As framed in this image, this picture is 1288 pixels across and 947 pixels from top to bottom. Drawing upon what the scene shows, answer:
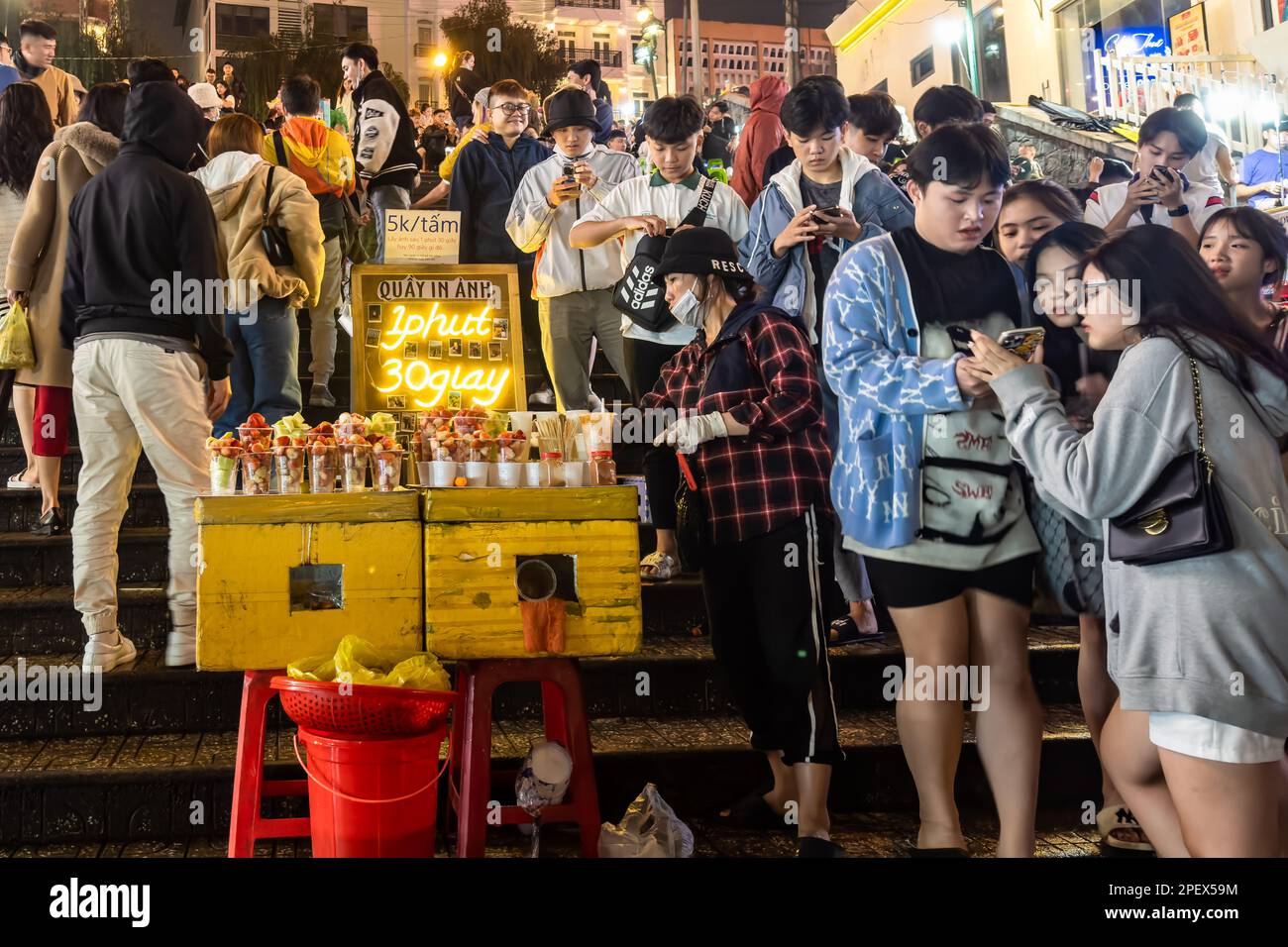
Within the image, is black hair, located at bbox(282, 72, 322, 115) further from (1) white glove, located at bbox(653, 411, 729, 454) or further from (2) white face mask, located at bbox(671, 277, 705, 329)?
(1) white glove, located at bbox(653, 411, 729, 454)

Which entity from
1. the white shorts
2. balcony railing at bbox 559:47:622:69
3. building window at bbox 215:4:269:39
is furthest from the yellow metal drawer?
building window at bbox 215:4:269:39

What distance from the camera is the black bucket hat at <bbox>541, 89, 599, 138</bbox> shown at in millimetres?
5840

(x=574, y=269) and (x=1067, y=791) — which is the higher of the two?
(x=574, y=269)

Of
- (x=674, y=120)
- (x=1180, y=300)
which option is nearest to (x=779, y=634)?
(x=1180, y=300)

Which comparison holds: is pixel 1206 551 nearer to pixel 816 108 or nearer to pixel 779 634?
pixel 779 634

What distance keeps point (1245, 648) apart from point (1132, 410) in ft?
1.78

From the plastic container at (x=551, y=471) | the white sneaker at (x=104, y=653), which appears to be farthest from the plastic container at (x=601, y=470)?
the white sneaker at (x=104, y=653)

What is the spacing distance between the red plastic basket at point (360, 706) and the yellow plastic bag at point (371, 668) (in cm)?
3

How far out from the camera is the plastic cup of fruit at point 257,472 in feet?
11.1

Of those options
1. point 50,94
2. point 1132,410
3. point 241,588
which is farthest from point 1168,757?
point 50,94

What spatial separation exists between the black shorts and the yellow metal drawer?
760 mm

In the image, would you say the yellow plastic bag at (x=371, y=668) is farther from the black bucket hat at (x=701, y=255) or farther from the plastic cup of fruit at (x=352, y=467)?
the black bucket hat at (x=701, y=255)

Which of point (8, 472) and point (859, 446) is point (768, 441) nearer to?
point (859, 446)
